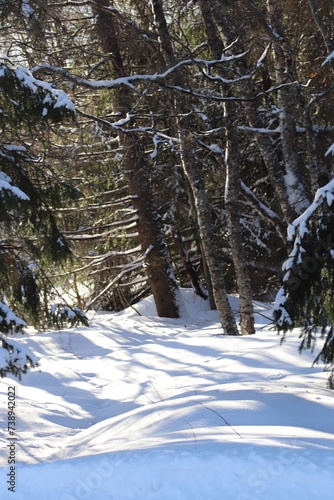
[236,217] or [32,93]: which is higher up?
[32,93]

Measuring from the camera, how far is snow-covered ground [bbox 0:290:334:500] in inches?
109

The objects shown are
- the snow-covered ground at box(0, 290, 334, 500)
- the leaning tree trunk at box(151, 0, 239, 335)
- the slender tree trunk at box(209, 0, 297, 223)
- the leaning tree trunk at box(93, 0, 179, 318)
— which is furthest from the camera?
the leaning tree trunk at box(93, 0, 179, 318)

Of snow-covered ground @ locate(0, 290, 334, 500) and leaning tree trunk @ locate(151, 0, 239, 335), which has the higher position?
leaning tree trunk @ locate(151, 0, 239, 335)

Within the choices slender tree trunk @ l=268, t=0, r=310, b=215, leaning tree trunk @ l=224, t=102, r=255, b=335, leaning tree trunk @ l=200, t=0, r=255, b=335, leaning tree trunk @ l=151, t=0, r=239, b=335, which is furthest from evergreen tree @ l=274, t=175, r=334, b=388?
leaning tree trunk @ l=151, t=0, r=239, b=335

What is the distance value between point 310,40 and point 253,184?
4044 millimetres

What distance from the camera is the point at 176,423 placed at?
4.34 metres

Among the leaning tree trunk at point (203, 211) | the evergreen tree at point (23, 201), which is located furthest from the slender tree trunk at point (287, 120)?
the evergreen tree at point (23, 201)

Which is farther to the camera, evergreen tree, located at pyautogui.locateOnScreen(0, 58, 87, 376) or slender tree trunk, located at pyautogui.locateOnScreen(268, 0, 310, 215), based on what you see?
slender tree trunk, located at pyautogui.locateOnScreen(268, 0, 310, 215)

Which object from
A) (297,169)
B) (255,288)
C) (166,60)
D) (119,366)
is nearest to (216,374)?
(119,366)

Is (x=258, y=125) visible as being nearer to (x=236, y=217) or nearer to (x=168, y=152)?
(x=236, y=217)

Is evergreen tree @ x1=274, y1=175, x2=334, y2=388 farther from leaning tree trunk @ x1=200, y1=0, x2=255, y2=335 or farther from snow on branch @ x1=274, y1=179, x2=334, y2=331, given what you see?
leaning tree trunk @ x1=200, y1=0, x2=255, y2=335

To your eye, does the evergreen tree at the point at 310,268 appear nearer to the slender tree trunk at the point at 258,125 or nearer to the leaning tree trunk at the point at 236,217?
the slender tree trunk at the point at 258,125

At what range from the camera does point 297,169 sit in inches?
332

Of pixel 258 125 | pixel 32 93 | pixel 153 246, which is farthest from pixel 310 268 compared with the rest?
pixel 153 246
